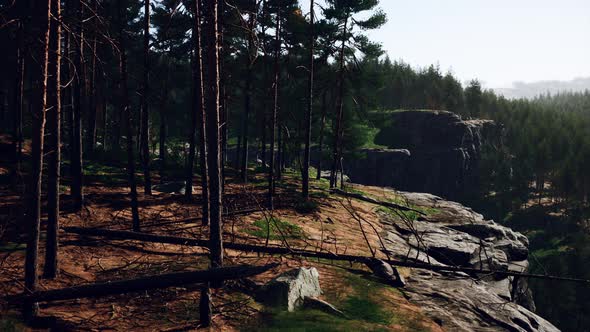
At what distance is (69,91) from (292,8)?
730 inches

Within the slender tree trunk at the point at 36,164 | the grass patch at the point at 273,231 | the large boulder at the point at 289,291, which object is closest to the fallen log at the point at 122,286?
the slender tree trunk at the point at 36,164

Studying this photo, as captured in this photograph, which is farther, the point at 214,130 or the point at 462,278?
the point at 462,278

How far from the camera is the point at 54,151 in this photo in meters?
9.59

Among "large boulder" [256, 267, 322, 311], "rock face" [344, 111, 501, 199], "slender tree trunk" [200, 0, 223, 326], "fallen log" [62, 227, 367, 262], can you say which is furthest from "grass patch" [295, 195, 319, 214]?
"rock face" [344, 111, 501, 199]

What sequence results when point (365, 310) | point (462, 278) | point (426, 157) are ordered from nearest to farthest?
point (365, 310)
point (462, 278)
point (426, 157)

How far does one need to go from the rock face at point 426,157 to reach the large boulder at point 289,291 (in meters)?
53.5

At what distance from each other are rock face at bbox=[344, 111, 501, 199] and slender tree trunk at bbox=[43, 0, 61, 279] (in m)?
55.6

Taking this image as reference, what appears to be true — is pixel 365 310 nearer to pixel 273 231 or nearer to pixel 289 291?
pixel 289 291

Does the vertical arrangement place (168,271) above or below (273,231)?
above

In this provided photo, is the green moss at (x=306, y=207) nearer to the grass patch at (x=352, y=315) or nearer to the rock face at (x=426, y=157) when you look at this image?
the grass patch at (x=352, y=315)

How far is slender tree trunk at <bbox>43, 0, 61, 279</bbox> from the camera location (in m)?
9.10

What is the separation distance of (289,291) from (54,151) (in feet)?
21.1

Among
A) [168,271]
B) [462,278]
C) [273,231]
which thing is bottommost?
[462,278]

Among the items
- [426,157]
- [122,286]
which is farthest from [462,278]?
[426,157]
